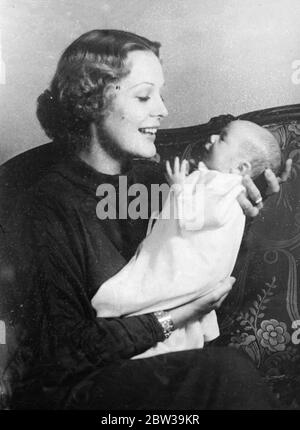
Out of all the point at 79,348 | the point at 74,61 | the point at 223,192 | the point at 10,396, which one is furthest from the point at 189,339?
the point at 74,61

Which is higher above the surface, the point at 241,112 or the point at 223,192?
the point at 241,112

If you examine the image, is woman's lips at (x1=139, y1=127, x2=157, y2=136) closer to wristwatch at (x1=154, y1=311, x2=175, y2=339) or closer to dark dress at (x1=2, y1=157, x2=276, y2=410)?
dark dress at (x1=2, y1=157, x2=276, y2=410)

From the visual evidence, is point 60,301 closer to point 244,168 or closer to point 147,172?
point 147,172

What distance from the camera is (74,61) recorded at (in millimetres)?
1952

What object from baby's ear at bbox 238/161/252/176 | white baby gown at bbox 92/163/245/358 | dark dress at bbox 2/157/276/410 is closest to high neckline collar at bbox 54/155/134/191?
dark dress at bbox 2/157/276/410

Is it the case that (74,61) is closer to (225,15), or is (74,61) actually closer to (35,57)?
(35,57)

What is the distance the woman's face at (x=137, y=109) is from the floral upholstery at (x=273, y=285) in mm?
97

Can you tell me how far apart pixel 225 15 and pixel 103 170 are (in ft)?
2.16

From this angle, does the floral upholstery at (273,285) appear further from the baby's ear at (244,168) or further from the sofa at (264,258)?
the baby's ear at (244,168)

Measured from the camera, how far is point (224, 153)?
1.89 meters

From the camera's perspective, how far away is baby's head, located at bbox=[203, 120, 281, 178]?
1860 mm

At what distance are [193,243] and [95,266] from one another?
1.02 feet

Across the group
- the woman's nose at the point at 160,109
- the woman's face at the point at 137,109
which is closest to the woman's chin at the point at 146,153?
the woman's face at the point at 137,109

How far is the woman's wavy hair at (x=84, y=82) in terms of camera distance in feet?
6.31
